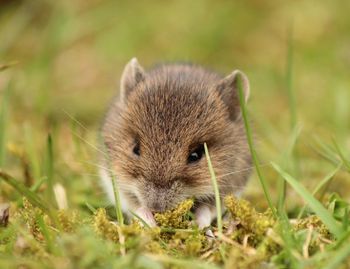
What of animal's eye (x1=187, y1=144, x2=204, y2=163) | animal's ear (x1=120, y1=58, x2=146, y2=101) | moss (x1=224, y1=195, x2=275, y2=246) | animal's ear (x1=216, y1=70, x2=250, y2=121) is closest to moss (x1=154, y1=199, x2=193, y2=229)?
moss (x1=224, y1=195, x2=275, y2=246)

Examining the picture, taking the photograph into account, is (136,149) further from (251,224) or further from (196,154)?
(251,224)

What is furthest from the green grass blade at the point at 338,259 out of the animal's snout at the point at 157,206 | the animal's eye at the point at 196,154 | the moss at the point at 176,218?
the animal's eye at the point at 196,154

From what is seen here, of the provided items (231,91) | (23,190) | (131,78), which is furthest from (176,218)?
(131,78)

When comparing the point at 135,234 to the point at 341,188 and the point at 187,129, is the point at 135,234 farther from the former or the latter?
the point at 341,188

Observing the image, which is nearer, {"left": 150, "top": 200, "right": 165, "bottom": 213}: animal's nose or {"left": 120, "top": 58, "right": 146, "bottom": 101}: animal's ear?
{"left": 150, "top": 200, "right": 165, "bottom": 213}: animal's nose

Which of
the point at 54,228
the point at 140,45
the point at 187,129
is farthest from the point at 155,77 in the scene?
the point at 140,45

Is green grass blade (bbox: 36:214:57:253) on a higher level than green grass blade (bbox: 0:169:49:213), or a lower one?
lower

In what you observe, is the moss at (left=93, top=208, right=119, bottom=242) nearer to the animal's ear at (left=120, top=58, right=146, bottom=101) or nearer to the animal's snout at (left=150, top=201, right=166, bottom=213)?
the animal's snout at (left=150, top=201, right=166, bottom=213)
